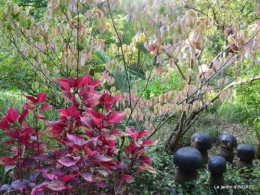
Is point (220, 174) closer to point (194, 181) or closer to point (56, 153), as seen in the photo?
point (194, 181)

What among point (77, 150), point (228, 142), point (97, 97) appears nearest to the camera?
point (77, 150)

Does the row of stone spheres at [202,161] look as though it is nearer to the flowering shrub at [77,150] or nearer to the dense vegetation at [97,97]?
the dense vegetation at [97,97]

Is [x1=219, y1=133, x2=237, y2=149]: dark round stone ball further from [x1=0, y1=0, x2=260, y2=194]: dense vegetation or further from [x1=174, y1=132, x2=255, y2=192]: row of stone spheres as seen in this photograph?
[x1=0, y1=0, x2=260, y2=194]: dense vegetation

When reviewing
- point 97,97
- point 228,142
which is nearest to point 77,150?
point 97,97

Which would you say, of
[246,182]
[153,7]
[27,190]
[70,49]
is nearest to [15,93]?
[70,49]

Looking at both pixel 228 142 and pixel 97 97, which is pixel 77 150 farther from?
pixel 228 142

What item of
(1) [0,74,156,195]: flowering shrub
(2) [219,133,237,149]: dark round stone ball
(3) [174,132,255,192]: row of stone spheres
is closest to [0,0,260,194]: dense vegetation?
(1) [0,74,156,195]: flowering shrub

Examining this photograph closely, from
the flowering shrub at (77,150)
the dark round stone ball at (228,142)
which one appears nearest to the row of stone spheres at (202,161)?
the dark round stone ball at (228,142)

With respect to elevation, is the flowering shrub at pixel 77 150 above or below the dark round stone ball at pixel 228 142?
above

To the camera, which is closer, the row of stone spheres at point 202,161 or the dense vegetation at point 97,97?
the dense vegetation at point 97,97

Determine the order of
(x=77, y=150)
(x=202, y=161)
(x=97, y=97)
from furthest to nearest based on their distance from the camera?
(x=202, y=161) < (x=97, y=97) < (x=77, y=150)

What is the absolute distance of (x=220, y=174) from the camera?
272 centimetres

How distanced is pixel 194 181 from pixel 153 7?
5.60ft

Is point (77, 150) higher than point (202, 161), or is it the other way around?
point (77, 150)
